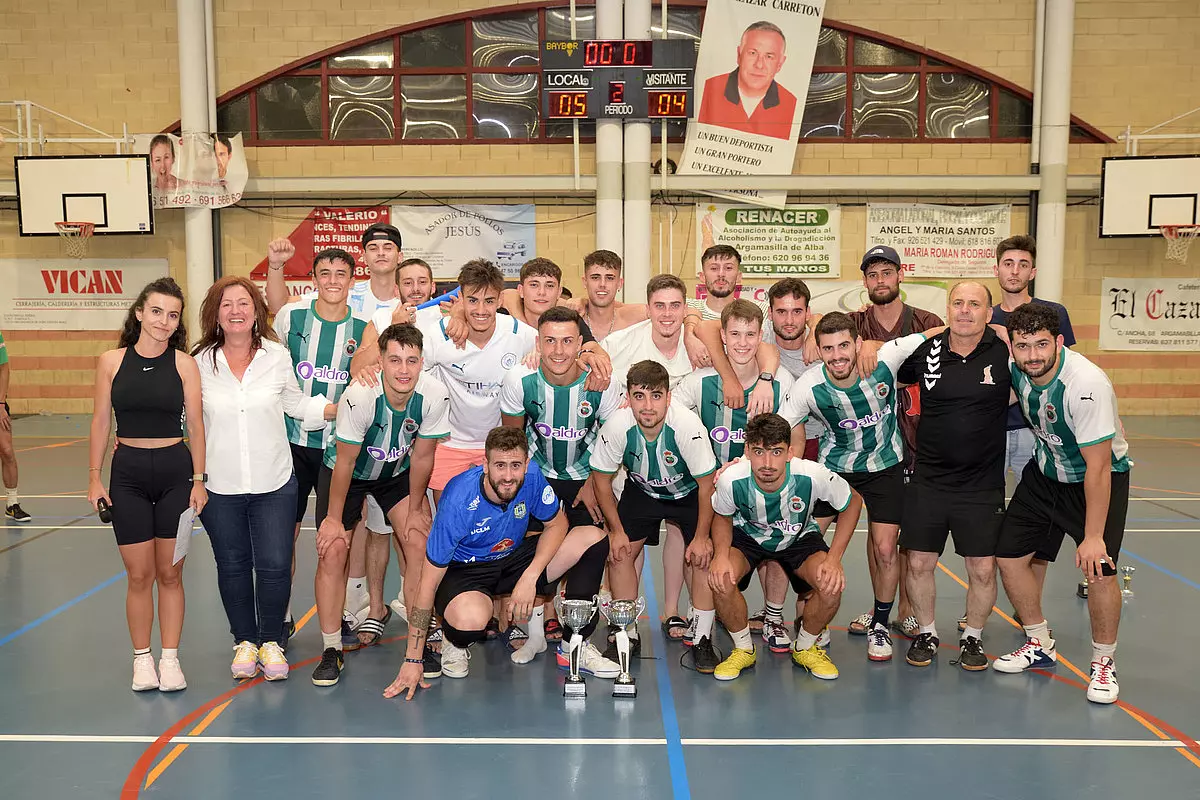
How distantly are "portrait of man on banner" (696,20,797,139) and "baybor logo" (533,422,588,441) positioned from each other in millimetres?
11337

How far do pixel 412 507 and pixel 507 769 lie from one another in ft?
5.91

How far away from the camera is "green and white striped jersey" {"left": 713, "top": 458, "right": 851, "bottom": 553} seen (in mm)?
5270

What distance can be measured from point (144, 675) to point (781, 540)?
11.6 ft

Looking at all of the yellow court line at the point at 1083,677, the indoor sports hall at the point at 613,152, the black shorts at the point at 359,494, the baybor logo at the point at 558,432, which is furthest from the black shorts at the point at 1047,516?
the indoor sports hall at the point at 613,152

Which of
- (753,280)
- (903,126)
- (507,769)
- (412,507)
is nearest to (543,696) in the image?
(507,769)

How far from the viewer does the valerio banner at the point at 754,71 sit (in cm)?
1577

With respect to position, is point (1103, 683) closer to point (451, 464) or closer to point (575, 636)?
point (575, 636)

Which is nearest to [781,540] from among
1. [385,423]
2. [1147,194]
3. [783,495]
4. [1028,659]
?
[783,495]

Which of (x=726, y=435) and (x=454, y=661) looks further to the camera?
(x=726, y=435)

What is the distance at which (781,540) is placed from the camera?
5.46 meters

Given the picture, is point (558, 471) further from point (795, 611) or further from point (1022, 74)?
point (1022, 74)

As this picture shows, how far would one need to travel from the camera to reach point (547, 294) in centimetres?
616

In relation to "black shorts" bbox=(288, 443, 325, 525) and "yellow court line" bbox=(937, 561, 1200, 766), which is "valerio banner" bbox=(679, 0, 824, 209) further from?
"black shorts" bbox=(288, 443, 325, 525)

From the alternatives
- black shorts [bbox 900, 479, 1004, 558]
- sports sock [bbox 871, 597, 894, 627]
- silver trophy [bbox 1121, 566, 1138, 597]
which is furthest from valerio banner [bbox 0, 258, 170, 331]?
silver trophy [bbox 1121, 566, 1138, 597]
